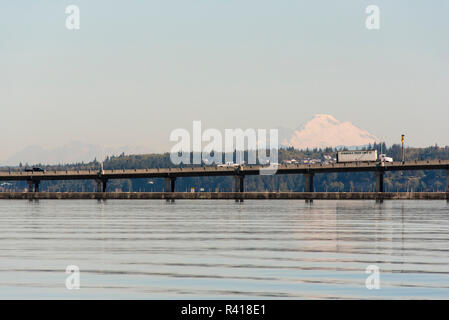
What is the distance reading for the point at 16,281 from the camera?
36.8 m

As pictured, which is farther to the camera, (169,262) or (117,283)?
(169,262)

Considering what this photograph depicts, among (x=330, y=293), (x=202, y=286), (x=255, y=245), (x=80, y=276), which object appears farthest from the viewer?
(x=255, y=245)

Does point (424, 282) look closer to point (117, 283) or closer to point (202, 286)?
point (202, 286)

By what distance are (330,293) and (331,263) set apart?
11818 mm

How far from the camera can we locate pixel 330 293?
32.5 meters

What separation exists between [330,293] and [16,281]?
15509 mm
